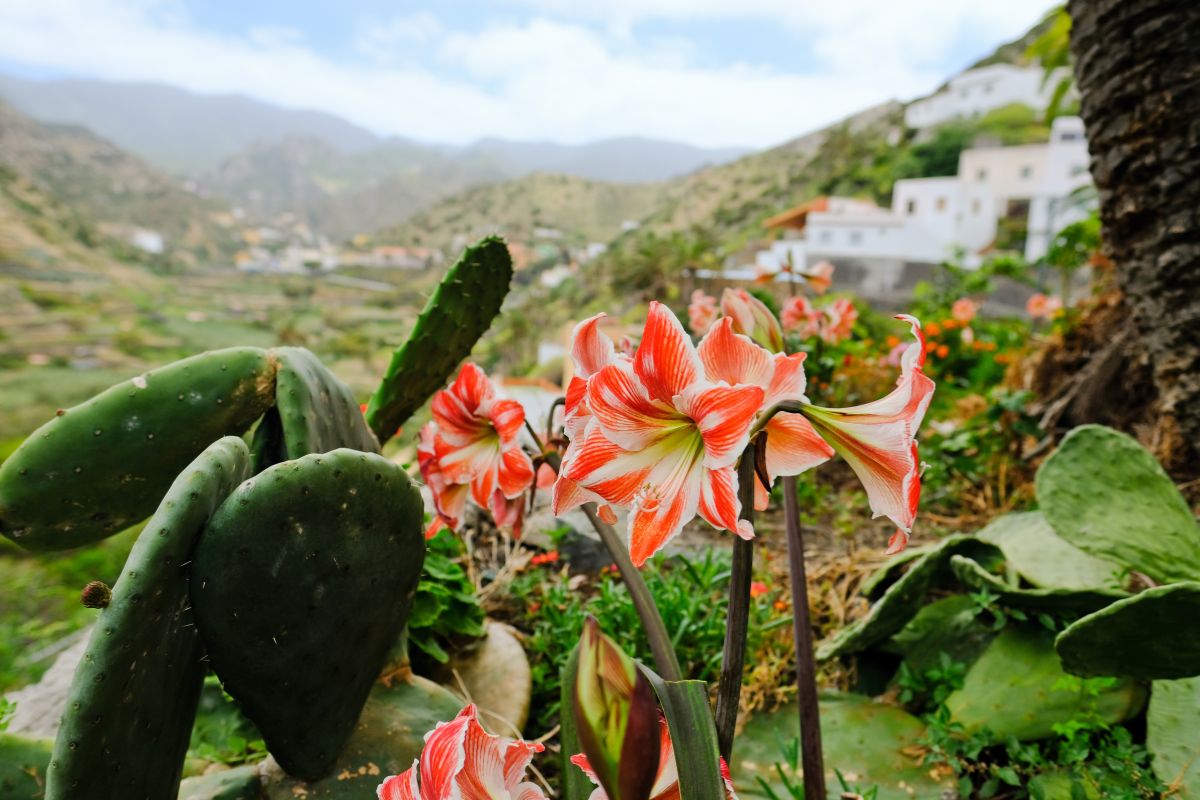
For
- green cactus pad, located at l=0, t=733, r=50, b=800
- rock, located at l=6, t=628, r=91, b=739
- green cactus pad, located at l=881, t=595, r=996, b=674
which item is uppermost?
green cactus pad, located at l=0, t=733, r=50, b=800

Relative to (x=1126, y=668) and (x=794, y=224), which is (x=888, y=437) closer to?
(x=1126, y=668)

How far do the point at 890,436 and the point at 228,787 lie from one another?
838mm

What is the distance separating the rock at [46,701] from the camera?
1442 mm

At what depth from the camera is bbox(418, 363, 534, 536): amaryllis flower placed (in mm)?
821

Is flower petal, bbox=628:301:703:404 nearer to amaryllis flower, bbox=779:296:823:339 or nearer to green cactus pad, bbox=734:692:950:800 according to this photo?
green cactus pad, bbox=734:692:950:800

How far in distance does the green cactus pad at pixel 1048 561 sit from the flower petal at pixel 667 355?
102 cm

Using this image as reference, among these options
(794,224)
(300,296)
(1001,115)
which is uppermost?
(1001,115)

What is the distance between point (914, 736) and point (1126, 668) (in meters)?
0.34

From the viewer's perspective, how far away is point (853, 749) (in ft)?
3.57

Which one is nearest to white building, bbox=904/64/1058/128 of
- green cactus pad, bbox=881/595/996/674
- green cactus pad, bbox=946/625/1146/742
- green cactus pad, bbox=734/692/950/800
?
green cactus pad, bbox=881/595/996/674

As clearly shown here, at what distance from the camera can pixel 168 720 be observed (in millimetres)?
708

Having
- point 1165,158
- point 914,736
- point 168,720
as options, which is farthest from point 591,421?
point 1165,158

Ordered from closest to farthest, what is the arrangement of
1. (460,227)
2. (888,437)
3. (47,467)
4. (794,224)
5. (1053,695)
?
(888,437), (47,467), (1053,695), (794,224), (460,227)

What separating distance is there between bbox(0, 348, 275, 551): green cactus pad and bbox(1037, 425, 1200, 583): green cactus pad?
4.19ft
